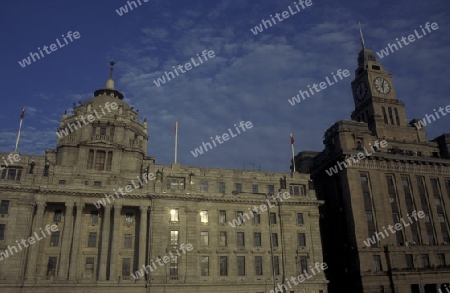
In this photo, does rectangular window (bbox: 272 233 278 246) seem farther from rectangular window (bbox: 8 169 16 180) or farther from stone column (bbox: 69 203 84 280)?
rectangular window (bbox: 8 169 16 180)

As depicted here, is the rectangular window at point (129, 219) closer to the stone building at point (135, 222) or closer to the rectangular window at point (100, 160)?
→ the stone building at point (135, 222)

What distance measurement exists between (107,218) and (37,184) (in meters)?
12.0

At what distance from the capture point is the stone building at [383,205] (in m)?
65.9

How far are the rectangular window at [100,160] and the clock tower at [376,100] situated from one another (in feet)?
182

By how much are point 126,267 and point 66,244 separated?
989 cm

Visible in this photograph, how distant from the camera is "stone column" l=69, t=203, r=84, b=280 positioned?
55531 mm

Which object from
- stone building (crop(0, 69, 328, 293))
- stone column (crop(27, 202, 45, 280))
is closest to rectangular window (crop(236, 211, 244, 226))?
stone building (crop(0, 69, 328, 293))

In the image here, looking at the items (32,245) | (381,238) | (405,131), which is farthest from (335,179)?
(32,245)

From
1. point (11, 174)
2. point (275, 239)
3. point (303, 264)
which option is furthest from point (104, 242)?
point (303, 264)

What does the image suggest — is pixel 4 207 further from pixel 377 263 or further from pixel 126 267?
pixel 377 263

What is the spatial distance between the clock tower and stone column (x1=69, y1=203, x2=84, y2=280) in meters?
60.1

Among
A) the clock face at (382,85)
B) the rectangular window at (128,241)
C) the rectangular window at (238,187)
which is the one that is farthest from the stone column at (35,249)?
the clock face at (382,85)

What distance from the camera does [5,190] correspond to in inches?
2249

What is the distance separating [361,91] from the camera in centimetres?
9125
